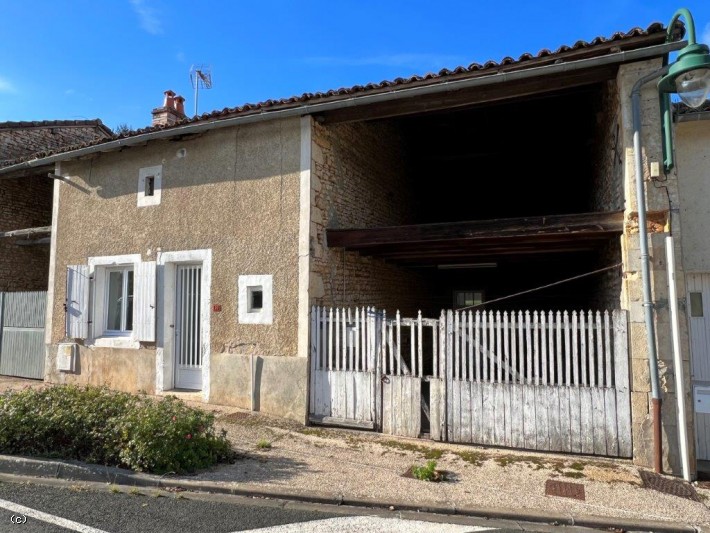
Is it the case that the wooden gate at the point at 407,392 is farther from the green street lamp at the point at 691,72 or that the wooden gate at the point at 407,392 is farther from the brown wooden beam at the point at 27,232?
the brown wooden beam at the point at 27,232

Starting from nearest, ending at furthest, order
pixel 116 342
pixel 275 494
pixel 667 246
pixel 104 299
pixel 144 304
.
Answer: pixel 275 494
pixel 667 246
pixel 144 304
pixel 116 342
pixel 104 299

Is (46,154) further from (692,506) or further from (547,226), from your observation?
(692,506)

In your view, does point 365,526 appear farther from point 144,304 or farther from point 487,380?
point 144,304

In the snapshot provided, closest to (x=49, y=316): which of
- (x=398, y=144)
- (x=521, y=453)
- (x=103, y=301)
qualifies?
(x=103, y=301)

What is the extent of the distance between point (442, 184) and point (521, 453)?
824 centimetres

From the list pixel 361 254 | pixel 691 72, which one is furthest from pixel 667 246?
pixel 361 254

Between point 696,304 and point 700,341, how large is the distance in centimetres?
44

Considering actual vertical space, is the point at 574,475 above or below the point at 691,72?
below

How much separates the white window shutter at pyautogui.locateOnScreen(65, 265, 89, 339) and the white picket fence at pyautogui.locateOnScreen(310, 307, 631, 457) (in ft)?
15.4

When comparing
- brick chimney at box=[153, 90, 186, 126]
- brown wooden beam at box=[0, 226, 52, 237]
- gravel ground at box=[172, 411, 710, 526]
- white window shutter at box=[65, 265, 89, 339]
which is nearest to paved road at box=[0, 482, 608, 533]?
gravel ground at box=[172, 411, 710, 526]

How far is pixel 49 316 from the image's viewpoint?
891 centimetres

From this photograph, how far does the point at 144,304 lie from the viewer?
777 cm

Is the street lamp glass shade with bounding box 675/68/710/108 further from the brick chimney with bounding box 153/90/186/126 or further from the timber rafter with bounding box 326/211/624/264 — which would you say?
the brick chimney with bounding box 153/90/186/126

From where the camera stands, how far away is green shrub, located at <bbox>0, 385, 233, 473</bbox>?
4.52 m
